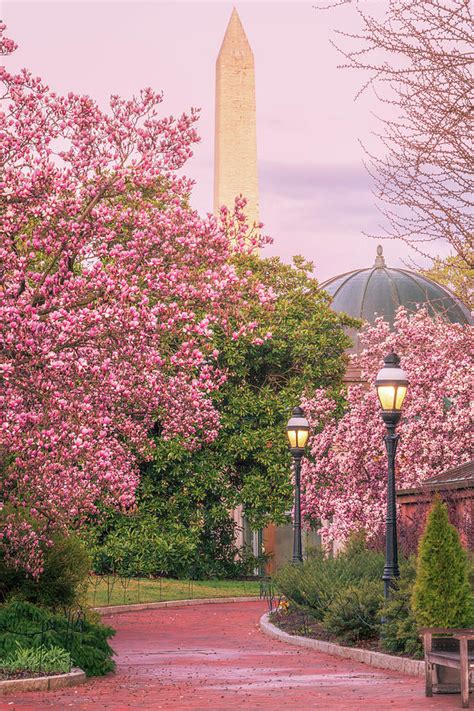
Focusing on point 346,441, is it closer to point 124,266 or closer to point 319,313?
point 319,313

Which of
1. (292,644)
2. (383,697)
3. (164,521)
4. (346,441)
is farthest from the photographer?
(164,521)

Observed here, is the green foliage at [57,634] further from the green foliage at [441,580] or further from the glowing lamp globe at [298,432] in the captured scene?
the glowing lamp globe at [298,432]

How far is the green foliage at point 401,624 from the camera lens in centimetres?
1515

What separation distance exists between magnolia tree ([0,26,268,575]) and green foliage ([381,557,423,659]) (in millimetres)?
3830

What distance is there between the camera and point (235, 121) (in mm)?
57531

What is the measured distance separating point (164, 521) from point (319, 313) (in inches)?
360

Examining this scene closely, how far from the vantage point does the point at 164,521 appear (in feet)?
128

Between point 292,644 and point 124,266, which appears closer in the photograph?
point 124,266

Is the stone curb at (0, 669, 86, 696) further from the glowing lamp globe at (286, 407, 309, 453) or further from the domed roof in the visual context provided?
the domed roof

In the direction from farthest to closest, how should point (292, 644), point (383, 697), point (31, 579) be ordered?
point (292, 644) < point (31, 579) < point (383, 697)

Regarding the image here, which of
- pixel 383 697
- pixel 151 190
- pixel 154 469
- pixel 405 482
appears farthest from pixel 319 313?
pixel 383 697

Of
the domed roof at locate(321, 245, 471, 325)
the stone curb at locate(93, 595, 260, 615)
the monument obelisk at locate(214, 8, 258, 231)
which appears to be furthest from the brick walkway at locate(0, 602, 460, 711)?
the domed roof at locate(321, 245, 471, 325)

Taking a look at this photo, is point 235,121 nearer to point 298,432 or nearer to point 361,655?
point 298,432

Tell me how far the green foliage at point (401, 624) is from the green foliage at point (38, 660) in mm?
4257
